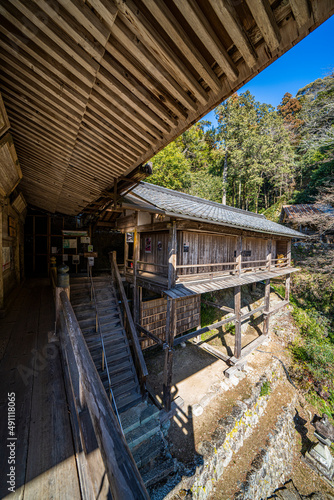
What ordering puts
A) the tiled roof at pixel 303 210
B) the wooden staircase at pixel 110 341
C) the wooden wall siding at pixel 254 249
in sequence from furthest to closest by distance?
1. the tiled roof at pixel 303 210
2. the wooden wall siding at pixel 254 249
3. the wooden staircase at pixel 110 341

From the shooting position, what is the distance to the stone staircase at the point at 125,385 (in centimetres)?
502

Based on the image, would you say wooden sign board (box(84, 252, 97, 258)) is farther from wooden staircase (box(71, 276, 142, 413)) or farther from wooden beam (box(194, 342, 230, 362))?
wooden beam (box(194, 342, 230, 362))

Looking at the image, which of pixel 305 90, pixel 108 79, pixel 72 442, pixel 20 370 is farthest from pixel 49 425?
pixel 305 90

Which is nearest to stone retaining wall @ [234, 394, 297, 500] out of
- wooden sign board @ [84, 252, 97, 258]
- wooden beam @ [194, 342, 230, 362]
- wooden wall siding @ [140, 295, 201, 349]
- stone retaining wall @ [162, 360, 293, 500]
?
stone retaining wall @ [162, 360, 293, 500]

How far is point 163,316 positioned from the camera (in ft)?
31.5

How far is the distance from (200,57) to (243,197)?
27274 mm

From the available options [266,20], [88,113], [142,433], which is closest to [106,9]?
[266,20]

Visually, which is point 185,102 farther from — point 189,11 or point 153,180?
point 153,180

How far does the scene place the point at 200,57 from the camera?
1475 mm

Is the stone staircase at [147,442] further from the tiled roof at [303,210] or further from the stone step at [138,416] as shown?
the tiled roof at [303,210]

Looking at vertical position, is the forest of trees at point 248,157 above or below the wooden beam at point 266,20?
above

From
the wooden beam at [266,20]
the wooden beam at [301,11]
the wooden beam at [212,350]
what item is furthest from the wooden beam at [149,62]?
the wooden beam at [212,350]

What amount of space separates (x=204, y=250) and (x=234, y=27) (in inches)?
285

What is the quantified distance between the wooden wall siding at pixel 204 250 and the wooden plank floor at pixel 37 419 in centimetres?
524
